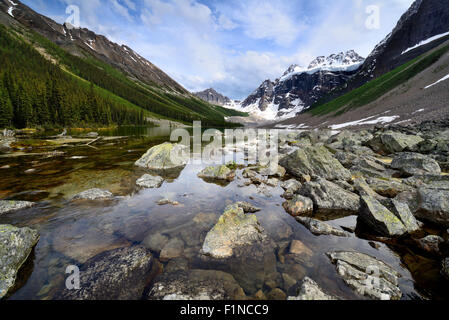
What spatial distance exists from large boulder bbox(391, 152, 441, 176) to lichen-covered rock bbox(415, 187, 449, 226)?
6574mm

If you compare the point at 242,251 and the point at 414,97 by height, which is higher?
the point at 414,97

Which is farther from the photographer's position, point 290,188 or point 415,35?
point 415,35

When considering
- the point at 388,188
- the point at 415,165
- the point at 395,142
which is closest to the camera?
the point at 388,188

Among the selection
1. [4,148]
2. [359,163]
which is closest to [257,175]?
[359,163]

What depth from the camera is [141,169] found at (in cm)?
1752

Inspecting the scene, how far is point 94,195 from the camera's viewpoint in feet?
35.3

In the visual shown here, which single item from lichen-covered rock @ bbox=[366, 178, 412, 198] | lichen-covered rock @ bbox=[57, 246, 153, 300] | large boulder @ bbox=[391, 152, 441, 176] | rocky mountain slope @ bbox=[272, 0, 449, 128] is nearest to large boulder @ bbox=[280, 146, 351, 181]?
lichen-covered rock @ bbox=[366, 178, 412, 198]

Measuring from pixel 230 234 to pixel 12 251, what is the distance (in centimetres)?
699

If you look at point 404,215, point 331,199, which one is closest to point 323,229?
point 331,199

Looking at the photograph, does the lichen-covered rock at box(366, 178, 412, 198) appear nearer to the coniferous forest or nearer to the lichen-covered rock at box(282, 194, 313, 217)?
the lichen-covered rock at box(282, 194, 313, 217)

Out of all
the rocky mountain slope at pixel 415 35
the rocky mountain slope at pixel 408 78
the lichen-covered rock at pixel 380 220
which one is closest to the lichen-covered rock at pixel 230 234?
the lichen-covered rock at pixel 380 220

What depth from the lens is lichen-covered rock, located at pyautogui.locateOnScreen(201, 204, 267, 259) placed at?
6.46 metres

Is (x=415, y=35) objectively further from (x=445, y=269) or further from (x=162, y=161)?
(x=162, y=161)
